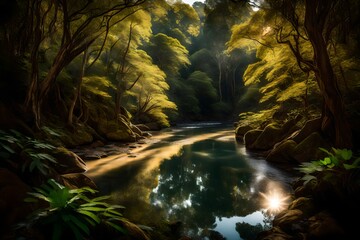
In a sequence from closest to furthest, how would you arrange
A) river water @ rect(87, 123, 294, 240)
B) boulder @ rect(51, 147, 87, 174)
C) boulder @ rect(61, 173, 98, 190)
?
1. river water @ rect(87, 123, 294, 240)
2. boulder @ rect(61, 173, 98, 190)
3. boulder @ rect(51, 147, 87, 174)

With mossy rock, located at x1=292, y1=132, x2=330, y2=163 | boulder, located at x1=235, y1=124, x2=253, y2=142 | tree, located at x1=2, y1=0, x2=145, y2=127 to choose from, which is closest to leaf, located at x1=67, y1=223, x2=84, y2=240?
tree, located at x1=2, y1=0, x2=145, y2=127

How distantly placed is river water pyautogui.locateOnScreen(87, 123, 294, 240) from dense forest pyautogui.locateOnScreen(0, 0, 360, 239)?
109cm

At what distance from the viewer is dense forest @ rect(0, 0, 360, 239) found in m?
4.03

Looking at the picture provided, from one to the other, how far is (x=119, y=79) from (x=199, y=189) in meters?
13.1

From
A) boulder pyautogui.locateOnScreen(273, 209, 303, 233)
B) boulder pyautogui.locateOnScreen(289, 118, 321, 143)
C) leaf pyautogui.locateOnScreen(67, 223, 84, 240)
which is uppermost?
leaf pyautogui.locateOnScreen(67, 223, 84, 240)

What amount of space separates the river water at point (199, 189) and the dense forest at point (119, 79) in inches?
43.1

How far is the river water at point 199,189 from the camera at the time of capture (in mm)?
5473

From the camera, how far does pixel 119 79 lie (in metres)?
18.9

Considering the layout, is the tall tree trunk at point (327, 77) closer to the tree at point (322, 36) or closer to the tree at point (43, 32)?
the tree at point (322, 36)

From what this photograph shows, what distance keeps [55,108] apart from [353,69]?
46.7 feet

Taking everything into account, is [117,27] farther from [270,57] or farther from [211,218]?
[211,218]

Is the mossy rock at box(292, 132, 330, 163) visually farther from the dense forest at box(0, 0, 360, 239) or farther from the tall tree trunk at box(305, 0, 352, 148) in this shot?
the tall tree trunk at box(305, 0, 352, 148)

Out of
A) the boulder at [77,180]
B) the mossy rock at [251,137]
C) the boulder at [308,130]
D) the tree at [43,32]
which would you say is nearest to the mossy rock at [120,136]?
the tree at [43,32]

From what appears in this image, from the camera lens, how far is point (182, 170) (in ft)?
34.5
